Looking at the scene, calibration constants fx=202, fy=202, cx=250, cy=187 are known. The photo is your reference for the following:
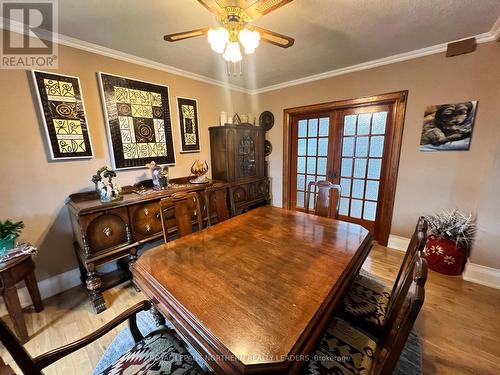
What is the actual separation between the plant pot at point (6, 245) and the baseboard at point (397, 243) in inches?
155

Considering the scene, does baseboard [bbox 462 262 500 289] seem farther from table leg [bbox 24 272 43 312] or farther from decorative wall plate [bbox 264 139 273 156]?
table leg [bbox 24 272 43 312]

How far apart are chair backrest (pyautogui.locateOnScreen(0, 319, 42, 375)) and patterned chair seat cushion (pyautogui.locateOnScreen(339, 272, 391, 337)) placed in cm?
138

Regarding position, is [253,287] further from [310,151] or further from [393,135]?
[310,151]

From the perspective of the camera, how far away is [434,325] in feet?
5.29

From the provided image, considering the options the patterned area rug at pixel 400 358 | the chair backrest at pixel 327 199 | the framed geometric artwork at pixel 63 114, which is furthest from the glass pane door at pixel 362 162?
the framed geometric artwork at pixel 63 114

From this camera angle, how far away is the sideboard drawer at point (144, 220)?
6.53ft

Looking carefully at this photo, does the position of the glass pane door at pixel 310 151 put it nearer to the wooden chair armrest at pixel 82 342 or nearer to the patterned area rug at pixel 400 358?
the patterned area rug at pixel 400 358

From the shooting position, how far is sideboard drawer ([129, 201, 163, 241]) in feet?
6.53

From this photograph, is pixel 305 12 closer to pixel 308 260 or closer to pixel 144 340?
pixel 308 260

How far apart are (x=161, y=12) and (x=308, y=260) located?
2.07 metres

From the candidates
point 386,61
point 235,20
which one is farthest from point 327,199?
point 386,61

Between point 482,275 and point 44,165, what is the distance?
4.37m

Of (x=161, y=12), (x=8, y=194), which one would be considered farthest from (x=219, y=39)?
(x=8, y=194)

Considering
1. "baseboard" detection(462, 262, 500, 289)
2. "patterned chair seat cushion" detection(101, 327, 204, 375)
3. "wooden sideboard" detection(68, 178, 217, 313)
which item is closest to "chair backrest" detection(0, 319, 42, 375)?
"patterned chair seat cushion" detection(101, 327, 204, 375)
